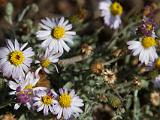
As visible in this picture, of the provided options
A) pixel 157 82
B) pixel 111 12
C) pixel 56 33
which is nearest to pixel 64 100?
pixel 56 33

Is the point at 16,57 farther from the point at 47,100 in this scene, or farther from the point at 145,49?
the point at 145,49

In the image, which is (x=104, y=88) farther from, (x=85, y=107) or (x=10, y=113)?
(x=10, y=113)

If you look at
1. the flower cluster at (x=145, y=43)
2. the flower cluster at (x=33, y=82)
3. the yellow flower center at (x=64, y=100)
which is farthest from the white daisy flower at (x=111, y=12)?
the yellow flower center at (x=64, y=100)

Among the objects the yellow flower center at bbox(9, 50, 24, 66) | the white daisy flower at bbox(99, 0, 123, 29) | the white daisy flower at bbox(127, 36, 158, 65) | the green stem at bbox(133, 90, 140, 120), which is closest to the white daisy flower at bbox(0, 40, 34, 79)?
the yellow flower center at bbox(9, 50, 24, 66)

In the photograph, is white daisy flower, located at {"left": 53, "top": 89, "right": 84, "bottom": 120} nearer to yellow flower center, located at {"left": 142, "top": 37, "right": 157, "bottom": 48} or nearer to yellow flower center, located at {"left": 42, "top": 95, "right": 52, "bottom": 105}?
yellow flower center, located at {"left": 42, "top": 95, "right": 52, "bottom": 105}

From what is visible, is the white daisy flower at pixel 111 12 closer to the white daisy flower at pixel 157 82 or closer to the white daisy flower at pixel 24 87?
the white daisy flower at pixel 157 82

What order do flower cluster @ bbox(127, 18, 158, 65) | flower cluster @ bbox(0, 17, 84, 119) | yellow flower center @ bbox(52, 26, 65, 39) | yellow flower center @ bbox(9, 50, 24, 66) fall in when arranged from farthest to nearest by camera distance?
yellow flower center @ bbox(52, 26, 65, 39) → flower cluster @ bbox(127, 18, 158, 65) → yellow flower center @ bbox(9, 50, 24, 66) → flower cluster @ bbox(0, 17, 84, 119)

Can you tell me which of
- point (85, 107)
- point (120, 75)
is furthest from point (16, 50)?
point (120, 75)
